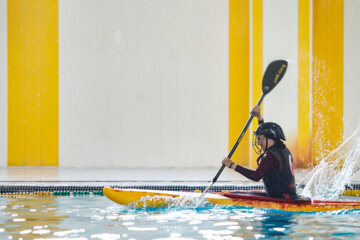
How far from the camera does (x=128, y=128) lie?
11070 millimetres

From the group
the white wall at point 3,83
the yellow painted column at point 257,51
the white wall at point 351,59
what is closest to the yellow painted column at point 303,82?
the yellow painted column at point 257,51

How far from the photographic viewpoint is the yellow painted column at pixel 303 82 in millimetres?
10141

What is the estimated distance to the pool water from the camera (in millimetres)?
4648

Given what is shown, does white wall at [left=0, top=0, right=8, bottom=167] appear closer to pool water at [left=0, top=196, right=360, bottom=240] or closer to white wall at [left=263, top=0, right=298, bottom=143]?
white wall at [left=263, top=0, right=298, bottom=143]

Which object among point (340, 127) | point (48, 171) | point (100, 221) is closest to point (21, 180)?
point (48, 171)

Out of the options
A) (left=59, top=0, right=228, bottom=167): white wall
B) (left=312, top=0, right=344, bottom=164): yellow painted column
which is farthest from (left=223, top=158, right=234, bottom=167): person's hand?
(left=59, top=0, right=228, bottom=167): white wall

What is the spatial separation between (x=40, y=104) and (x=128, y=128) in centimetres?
165

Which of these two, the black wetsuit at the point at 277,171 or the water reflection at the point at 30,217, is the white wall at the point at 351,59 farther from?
the water reflection at the point at 30,217

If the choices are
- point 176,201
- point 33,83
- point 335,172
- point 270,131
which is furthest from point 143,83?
point 270,131

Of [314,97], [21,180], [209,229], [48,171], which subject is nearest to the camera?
[209,229]

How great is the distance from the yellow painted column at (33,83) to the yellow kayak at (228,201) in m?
5.43

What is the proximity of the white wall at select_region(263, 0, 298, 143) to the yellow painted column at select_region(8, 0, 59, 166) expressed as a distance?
382cm

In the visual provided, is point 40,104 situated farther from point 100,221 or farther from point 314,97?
point 100,221

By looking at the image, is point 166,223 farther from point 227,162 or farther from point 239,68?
point 239,68
